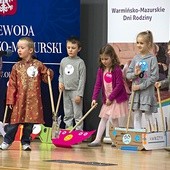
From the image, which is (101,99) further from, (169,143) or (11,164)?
(11,164)

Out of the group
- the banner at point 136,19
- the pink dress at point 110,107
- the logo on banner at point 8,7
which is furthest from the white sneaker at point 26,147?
the logo on banner at point 8,7

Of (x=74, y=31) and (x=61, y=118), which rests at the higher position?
(x=74, y=31)

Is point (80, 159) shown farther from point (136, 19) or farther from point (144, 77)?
point (136, 19)

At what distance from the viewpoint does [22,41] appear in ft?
23.5

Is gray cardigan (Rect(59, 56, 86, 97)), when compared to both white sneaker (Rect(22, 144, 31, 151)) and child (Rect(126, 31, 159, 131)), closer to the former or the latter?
child (Rect(126, 31, 159, 131))

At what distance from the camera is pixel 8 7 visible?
28.4 ft

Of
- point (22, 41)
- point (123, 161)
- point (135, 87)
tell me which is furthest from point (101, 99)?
point (123, 161)

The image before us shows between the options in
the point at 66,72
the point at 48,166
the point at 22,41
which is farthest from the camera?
the point at 66,72

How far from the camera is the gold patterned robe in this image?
277 inches

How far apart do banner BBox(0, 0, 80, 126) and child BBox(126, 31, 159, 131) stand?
1087 millimetres

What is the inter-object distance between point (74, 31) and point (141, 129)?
1670 mm

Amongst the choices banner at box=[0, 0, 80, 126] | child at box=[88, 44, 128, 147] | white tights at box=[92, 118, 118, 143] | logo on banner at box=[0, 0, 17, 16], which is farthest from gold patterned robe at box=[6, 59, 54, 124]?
logo on banner at box=[0, 0, 17, 16]

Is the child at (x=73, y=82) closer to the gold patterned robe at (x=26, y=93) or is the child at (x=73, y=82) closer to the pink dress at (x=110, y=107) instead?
the pink dress at (x=110, y=107)

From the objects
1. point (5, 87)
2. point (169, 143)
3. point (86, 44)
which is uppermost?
point (86, 44)
